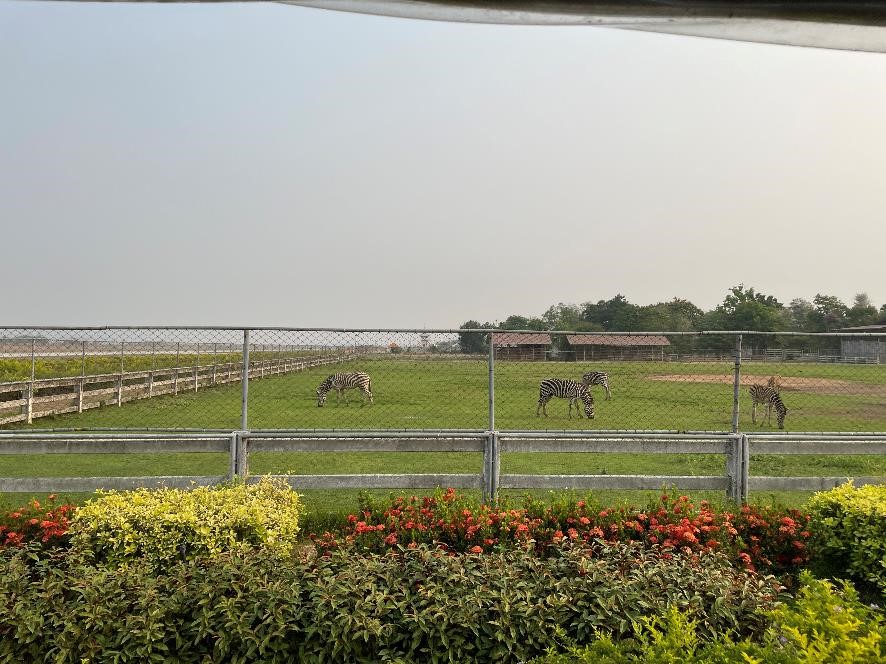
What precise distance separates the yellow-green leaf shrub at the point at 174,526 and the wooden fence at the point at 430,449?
1438 millimetres

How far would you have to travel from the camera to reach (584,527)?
195 inches

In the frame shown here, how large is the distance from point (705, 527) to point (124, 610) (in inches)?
162

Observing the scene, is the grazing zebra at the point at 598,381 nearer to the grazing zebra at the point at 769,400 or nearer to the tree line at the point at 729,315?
the grazing zebra at the point at 769,400

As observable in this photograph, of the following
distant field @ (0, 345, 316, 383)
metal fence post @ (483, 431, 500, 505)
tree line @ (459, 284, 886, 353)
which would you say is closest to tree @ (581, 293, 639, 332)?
tree line @ (459, 284, 886, 353)

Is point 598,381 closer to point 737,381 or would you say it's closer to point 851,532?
point 737,381

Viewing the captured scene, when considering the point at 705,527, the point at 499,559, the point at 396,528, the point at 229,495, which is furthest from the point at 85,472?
the point at 705,527

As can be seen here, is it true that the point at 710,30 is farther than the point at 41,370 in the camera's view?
No

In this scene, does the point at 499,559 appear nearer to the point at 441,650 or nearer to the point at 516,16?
the point at 441,650

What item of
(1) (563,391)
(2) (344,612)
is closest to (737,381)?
(1) (563,391)

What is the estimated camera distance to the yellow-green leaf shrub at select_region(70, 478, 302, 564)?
4.07 meters

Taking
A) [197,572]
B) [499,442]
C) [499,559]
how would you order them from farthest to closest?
[499,442], [499,559], [197,572]

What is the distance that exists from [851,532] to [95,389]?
58.4ft

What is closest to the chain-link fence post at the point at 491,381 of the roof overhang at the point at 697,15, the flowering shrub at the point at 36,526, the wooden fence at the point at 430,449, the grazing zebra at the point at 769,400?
the wooden fence at the point at 430,449

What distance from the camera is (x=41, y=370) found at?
21.8 metres
